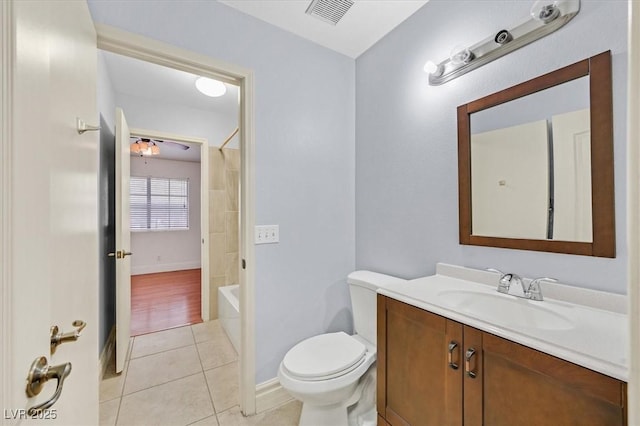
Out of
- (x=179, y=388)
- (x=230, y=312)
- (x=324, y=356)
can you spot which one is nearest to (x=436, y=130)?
(x=324, y=356)

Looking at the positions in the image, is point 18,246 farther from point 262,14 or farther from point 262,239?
point 262,14

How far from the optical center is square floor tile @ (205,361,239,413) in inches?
67.9

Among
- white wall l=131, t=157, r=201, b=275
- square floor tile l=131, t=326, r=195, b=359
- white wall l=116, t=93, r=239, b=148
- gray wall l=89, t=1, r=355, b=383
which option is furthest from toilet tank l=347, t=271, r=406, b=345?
white wall l=131, t=157, r=201, b=275

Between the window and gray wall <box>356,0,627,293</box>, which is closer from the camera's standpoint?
gray wall <box>356,0,627,293</box>

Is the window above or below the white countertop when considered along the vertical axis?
above

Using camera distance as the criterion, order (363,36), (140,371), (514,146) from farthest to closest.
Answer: (140,371)
(363,36)
(514,146)

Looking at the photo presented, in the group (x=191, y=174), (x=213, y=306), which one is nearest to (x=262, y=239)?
(x=213, y=306)

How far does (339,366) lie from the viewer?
1361 millimetres

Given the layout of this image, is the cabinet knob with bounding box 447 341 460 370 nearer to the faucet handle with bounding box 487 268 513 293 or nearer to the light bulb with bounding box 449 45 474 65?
the faucet handle with bounding box 487 268 513 293

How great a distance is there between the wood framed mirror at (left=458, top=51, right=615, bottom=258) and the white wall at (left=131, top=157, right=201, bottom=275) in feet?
19.1

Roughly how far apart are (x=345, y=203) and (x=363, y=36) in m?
1.18

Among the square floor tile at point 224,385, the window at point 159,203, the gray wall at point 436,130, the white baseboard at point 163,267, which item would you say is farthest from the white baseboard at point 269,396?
the window at point 159,203

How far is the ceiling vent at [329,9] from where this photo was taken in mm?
1584

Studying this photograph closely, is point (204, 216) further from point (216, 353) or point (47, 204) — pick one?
point (47, 204)
